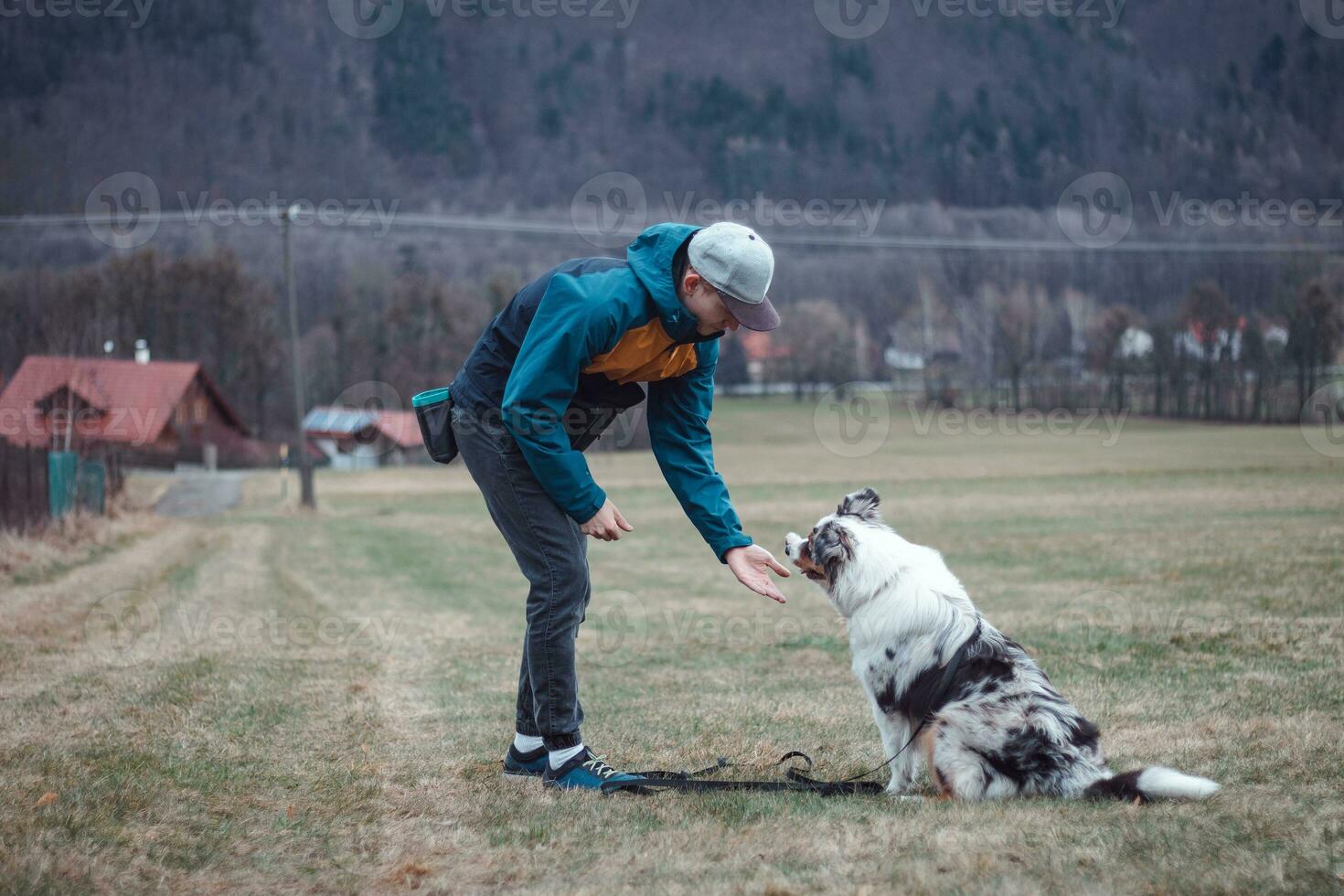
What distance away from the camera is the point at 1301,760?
4512 mm

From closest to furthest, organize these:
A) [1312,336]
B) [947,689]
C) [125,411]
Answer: [947,689], [125,411], [1312,336]

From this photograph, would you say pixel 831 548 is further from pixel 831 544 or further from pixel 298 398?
pixel 298 398

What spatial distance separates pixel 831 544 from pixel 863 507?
46cm

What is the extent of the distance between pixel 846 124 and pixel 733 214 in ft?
373

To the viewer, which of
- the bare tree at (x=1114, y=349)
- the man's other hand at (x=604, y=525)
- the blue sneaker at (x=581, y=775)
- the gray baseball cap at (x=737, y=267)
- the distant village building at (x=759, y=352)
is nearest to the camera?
the gray baseball cap at (x=737, y=267)

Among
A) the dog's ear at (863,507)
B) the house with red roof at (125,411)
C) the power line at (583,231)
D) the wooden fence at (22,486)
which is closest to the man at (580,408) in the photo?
the dog's ear at (863,507)

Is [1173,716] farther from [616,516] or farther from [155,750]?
[155,750]

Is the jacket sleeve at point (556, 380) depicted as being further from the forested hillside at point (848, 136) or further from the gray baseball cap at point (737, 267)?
the forested hillside at point (848, 136)

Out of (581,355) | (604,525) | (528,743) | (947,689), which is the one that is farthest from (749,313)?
(528,743)

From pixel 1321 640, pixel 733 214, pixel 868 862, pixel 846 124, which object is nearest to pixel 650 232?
pixel 868 862

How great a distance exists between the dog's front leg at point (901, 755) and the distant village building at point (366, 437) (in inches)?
2206

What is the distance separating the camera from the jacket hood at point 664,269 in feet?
13.4

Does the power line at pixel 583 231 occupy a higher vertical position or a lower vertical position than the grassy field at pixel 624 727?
higher

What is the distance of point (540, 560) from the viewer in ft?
14.5
